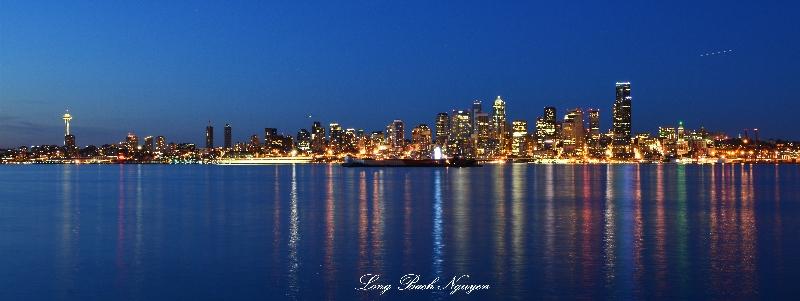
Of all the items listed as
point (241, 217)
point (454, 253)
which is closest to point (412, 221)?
point (241, 217)

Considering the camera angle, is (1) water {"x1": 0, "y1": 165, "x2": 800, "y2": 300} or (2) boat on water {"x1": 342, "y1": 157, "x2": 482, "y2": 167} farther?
(2) boat on water {"x1": 342, "y1": 157, "x2": 482, "y2": 167}

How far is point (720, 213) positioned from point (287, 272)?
86.9ft

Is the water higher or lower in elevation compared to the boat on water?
lower

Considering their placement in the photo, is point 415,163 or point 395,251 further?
point 415,163

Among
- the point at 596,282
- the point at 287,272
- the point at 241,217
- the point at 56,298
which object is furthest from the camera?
the point at 241,217

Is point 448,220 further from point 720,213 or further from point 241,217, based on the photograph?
point 720,213

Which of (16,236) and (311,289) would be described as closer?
→ (311,289)

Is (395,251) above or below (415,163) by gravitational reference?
below

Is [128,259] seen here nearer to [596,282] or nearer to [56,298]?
[56,298]

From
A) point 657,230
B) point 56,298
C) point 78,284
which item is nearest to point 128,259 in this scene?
point 78,284

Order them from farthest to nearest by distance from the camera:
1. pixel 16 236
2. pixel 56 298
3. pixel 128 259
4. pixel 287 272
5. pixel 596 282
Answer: pixel 16 236 < pixel 128 259 < pixel 287 272 < pixel 596 282 < pixel 56 298

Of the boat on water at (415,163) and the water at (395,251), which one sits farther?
the boat on water at (415,163)

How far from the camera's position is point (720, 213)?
41031 mm

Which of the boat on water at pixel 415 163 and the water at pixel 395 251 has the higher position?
the boat on water at pixel 415 163
